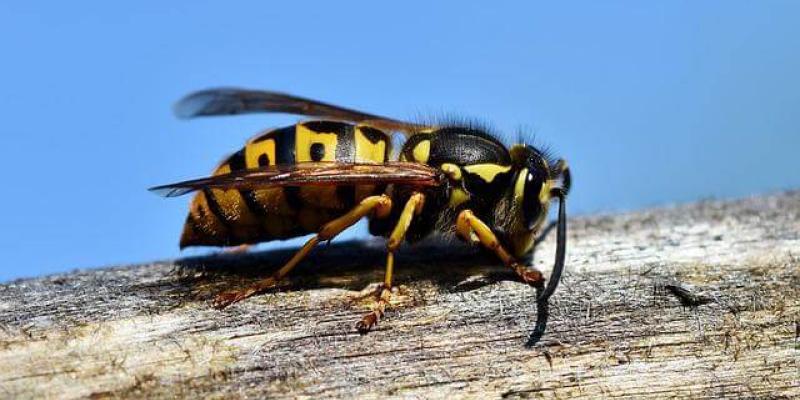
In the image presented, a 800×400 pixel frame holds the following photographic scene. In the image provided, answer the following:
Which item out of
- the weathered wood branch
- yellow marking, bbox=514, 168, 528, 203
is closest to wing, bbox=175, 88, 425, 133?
yellow marking, bbox=514, 168, 528, 203

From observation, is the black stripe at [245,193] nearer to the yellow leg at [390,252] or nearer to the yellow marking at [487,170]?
the yellow leg at [390,252]

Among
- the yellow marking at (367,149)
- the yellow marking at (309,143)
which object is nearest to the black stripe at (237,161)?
the yellow marking at (309,143)

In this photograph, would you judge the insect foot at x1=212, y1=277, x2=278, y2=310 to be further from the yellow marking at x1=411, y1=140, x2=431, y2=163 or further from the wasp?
the yellow marking at x1=411, y1=140, x2=431, y2=163

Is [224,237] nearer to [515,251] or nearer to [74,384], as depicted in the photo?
[515,251]

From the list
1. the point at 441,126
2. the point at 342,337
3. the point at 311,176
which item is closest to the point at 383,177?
the point at 311,176

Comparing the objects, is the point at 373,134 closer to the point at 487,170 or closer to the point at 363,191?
the point at 363,191

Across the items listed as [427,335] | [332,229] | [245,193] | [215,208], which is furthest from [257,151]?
[427,335]
